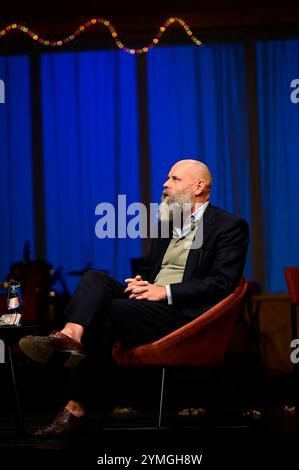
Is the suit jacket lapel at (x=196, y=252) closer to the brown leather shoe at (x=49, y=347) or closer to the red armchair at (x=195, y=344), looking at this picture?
the red armchair at (x=195, y=344)

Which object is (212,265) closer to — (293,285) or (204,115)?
(293,285)

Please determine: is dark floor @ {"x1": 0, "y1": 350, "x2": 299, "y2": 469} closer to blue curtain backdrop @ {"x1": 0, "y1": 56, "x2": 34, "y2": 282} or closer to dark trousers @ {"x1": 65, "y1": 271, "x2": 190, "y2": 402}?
dark trousers @ {"x1": 65, "y1": 271, "x2": 190, "y2": 402}

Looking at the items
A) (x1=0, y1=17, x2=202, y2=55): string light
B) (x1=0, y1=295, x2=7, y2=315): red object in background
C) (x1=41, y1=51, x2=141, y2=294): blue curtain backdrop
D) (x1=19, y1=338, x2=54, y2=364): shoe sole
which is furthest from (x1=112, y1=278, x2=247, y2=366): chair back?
(x1=0, y1=17, x2=202, y2=55): string light

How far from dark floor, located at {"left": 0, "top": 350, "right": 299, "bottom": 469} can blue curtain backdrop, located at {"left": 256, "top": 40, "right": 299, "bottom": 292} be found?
1342 millimetres

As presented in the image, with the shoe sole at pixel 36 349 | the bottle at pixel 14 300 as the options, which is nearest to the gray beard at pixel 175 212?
the bottle at pixel 14 300

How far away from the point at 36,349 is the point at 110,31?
4.94m

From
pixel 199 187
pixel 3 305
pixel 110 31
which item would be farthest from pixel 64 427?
pixel 110 31

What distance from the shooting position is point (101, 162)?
724 cm

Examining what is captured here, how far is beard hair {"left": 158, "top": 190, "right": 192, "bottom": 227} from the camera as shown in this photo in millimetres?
3695

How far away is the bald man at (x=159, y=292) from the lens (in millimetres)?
3117

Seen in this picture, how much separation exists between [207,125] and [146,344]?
13.8 ft

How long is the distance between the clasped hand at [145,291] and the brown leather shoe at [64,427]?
0.60m
